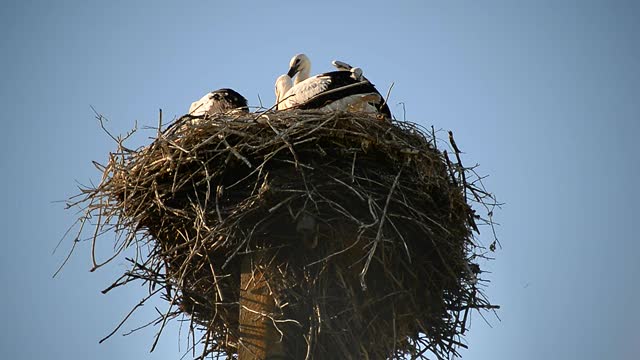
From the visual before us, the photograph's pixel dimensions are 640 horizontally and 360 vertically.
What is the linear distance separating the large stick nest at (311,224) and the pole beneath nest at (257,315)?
0.12 feet

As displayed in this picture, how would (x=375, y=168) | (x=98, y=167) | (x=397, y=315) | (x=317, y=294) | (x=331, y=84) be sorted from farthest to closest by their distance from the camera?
(x=331, y=84) → (x=98, y=167) → (x=375, y=168) → (x=397, y=315) → (x=317, y=294)

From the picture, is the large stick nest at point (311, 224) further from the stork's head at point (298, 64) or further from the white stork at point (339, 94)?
the stork's head at point (298, 64)

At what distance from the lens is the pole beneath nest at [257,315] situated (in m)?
4.79

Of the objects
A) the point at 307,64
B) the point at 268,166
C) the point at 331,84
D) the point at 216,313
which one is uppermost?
the point at 307,64

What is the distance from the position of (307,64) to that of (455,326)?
13.7ft

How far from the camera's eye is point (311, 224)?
515 cm

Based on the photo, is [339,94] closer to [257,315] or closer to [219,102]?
[219,102]

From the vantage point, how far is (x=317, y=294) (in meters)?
5.02

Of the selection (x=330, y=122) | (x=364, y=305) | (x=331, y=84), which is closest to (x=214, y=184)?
(x=330, y=122)

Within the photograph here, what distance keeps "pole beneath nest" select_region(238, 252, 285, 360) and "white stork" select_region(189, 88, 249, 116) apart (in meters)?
2.54

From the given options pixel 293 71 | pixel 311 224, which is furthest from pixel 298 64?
pixel 311 224

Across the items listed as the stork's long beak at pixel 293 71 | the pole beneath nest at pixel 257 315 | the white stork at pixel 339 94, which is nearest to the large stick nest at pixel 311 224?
the pole beneath nest at pixel 257 315

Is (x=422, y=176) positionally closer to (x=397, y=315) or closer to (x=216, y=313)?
(x=397, y=315)

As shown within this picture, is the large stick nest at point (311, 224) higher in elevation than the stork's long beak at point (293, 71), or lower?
lower
